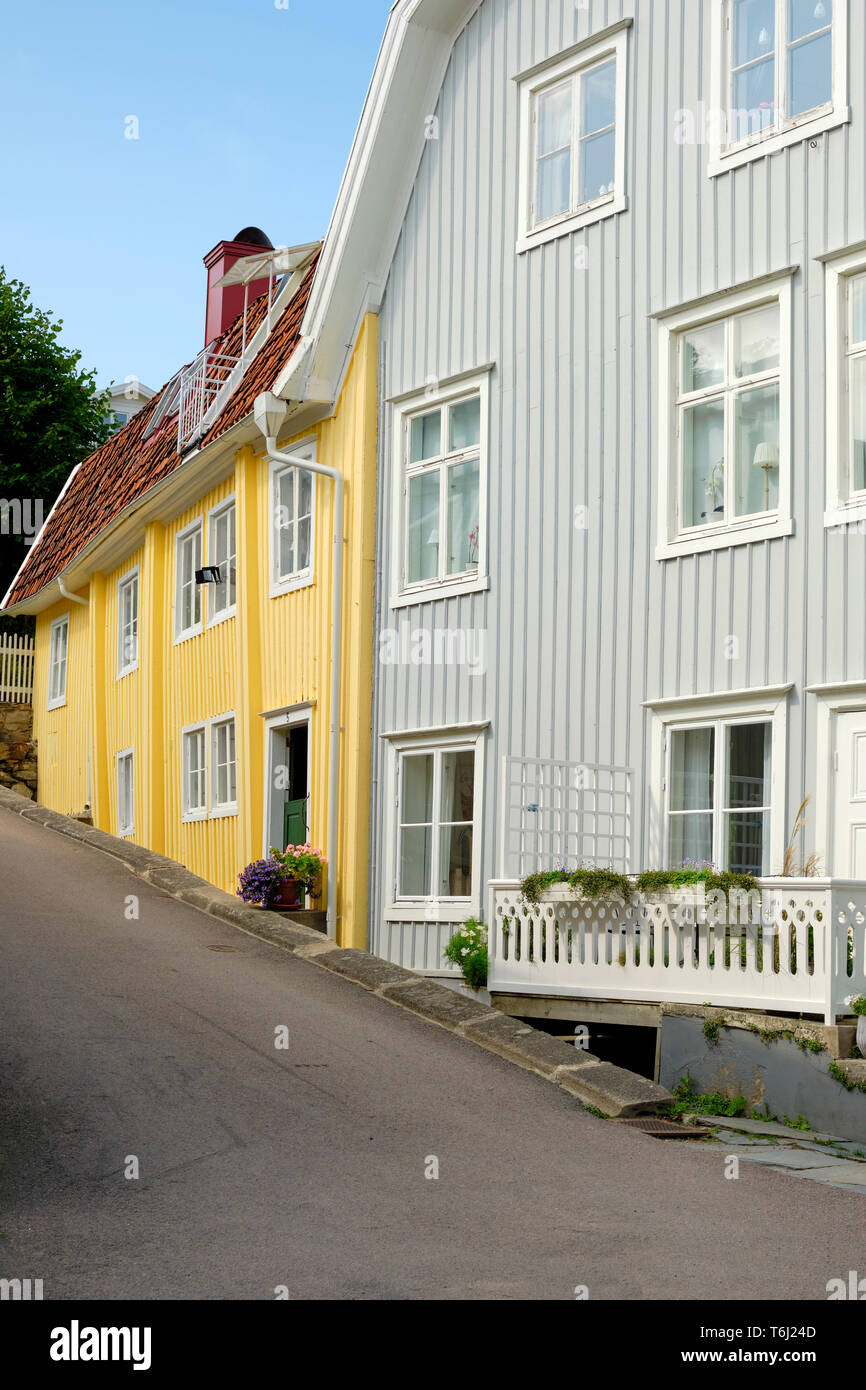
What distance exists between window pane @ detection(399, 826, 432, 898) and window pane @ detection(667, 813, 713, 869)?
328cm

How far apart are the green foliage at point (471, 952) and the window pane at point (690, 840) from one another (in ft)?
6.80

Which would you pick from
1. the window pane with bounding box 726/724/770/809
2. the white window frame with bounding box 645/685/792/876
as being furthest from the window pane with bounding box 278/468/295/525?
the window pane with bounding box 726/724/770/809

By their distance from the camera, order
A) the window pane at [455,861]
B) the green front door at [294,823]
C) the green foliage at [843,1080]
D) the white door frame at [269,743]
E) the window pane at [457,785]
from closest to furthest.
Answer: the green foliage at [843,1080]
the window pane at [455,861]
the window pane at [457,785]
the green front door at [294,823]
the white door frame at [269,743]

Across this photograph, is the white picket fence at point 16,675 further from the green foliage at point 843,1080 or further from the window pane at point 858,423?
the green foliage at point 843,1080

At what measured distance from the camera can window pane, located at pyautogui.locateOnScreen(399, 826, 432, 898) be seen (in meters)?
14.7

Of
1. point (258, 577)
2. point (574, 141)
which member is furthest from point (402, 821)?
point (574, 141)

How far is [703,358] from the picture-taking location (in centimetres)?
1224

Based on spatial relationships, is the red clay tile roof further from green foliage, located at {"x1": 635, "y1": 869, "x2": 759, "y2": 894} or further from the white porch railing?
green foliage, located at {"x1": 635, "y1": 869, "x2": 759, "y2": 894}

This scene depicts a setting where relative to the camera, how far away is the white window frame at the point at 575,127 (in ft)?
42.7

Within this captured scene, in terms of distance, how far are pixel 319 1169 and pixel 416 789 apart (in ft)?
24.4

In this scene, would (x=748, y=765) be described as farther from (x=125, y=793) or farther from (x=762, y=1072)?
(x=125, y=793)

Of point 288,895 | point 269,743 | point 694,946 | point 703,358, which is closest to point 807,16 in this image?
point 703,358

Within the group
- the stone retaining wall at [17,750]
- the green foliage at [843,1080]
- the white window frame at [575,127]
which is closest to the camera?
the green foliage at [843,1080]

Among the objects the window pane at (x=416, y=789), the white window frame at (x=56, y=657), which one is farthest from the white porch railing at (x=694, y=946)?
the white window frame at (x=56, y=657)
